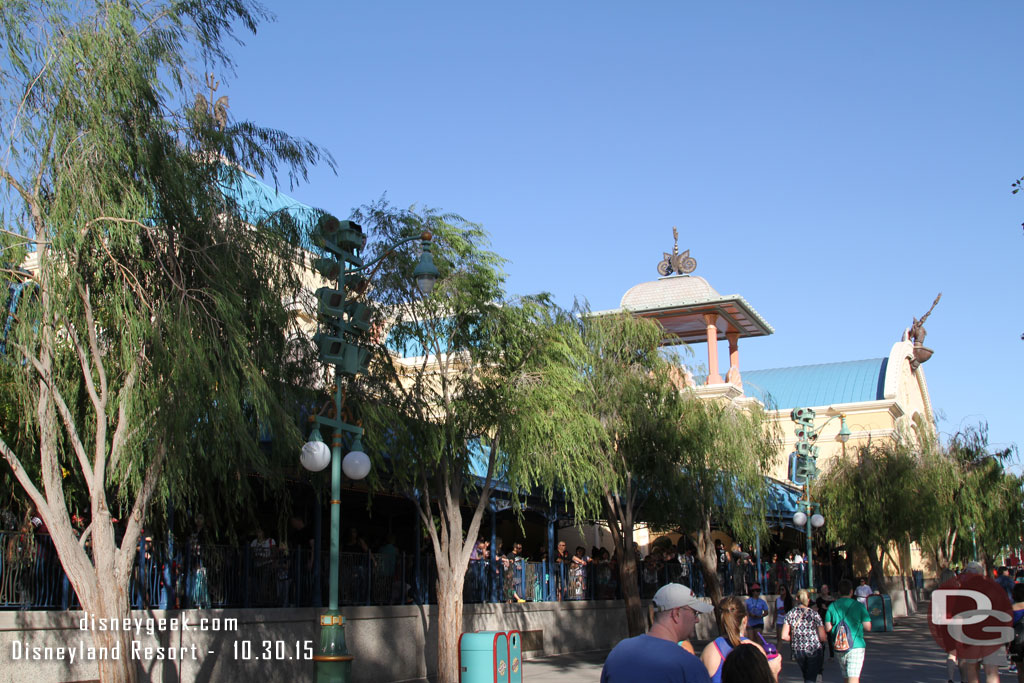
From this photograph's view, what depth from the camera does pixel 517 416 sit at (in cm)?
1706

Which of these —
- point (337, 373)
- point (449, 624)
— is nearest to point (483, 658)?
point (449, 624)

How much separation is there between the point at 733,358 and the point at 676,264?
15.3ft

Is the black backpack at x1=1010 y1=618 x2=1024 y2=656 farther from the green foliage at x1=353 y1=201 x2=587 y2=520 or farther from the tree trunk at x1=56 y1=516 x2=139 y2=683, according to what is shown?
the tree trunk at x1=56 y1=516 x2=139 y2=683

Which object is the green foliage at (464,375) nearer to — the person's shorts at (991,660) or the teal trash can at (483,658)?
the teal trash can at (483,658)

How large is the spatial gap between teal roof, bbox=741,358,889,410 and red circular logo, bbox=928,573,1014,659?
113ft

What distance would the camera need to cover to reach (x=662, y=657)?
558 cm

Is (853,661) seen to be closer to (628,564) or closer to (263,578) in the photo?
(263,578)

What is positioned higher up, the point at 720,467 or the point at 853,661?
the point at 720,467

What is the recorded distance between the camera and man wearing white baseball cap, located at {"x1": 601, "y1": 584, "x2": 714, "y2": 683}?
5539 millimetres

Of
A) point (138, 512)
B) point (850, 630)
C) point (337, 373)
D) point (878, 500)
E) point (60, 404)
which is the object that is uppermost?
point (337, 373)

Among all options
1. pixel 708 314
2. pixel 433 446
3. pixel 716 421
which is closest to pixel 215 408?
pixel 433 446

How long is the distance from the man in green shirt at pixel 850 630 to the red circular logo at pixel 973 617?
863 mm

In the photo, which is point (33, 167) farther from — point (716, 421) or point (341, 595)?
point (716, 421)

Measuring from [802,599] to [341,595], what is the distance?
27.2ft
